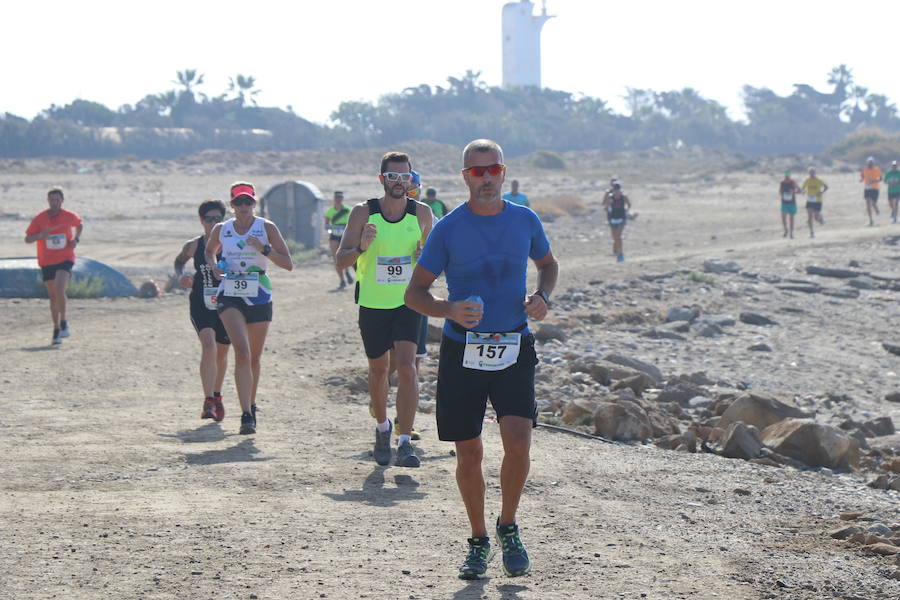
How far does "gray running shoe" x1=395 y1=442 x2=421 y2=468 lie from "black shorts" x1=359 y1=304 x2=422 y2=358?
631 mm

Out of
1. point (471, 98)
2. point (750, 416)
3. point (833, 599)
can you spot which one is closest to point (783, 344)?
point (750, 416)

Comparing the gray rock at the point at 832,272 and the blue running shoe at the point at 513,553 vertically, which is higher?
the blue running shoe at the point at 513,553

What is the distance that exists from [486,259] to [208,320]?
15.7ft

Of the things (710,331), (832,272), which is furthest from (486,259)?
(832,272)

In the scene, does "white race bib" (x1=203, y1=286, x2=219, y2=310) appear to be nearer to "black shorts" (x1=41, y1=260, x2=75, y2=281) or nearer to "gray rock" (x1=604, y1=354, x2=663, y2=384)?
"gray rock" (x1=604, y1=354, x2=663, y2=384)

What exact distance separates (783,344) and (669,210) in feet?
88.6

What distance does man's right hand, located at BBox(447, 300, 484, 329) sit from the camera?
17.2 ft

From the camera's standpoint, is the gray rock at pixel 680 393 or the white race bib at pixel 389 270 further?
the gray rock at pixel 680 393

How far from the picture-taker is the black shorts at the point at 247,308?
9125mm

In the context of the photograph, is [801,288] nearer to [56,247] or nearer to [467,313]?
[56,247]

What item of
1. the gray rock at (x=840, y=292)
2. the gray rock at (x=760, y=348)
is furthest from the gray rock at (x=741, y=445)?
the gray rock at (x=840, y=292)

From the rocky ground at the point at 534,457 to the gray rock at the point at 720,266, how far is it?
4.46 feet

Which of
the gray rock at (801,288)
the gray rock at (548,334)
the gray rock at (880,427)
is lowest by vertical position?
the gray rock at (880,427)

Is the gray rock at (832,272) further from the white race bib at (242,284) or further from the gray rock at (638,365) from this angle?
the white race bib at (242,284)
